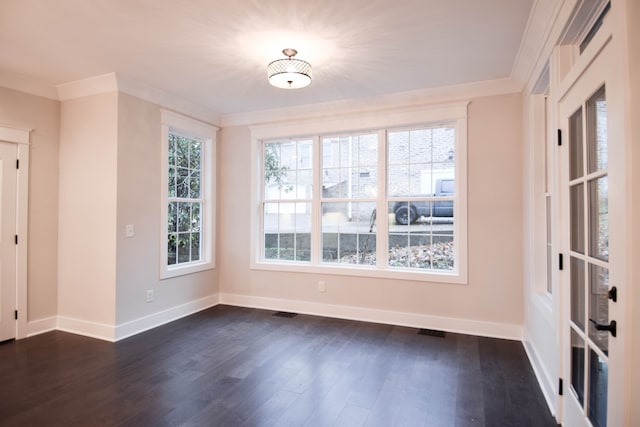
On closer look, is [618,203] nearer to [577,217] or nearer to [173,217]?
[577,217]

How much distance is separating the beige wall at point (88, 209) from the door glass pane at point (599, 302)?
3920mm

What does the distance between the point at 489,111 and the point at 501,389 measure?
2.71m

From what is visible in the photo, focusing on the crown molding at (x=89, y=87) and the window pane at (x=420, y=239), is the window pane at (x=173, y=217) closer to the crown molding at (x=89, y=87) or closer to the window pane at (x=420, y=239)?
the crown molding at (x=89, y=87)

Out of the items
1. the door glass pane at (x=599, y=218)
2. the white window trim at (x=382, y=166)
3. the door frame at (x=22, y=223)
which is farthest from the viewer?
the white window trim at (x=382, y=166)

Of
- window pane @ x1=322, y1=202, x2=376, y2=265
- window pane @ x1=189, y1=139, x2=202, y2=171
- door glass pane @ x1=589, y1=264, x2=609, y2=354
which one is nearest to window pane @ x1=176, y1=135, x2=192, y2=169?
window pane @ x1=189, y1=139, x2=202, y2=171

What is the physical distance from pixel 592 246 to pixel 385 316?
8.93 ft

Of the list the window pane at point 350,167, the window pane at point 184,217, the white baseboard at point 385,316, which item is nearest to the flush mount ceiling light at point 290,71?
the window pane at point 350,167

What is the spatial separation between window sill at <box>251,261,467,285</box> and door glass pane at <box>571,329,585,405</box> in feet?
5.94

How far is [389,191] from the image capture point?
169 inches

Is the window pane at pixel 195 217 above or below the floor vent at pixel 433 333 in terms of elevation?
above

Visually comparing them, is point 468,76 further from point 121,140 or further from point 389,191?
point 121,140

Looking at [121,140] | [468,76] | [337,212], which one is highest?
[468,76]

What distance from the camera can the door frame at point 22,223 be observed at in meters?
3.58

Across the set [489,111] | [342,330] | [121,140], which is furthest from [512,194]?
[121,140]
